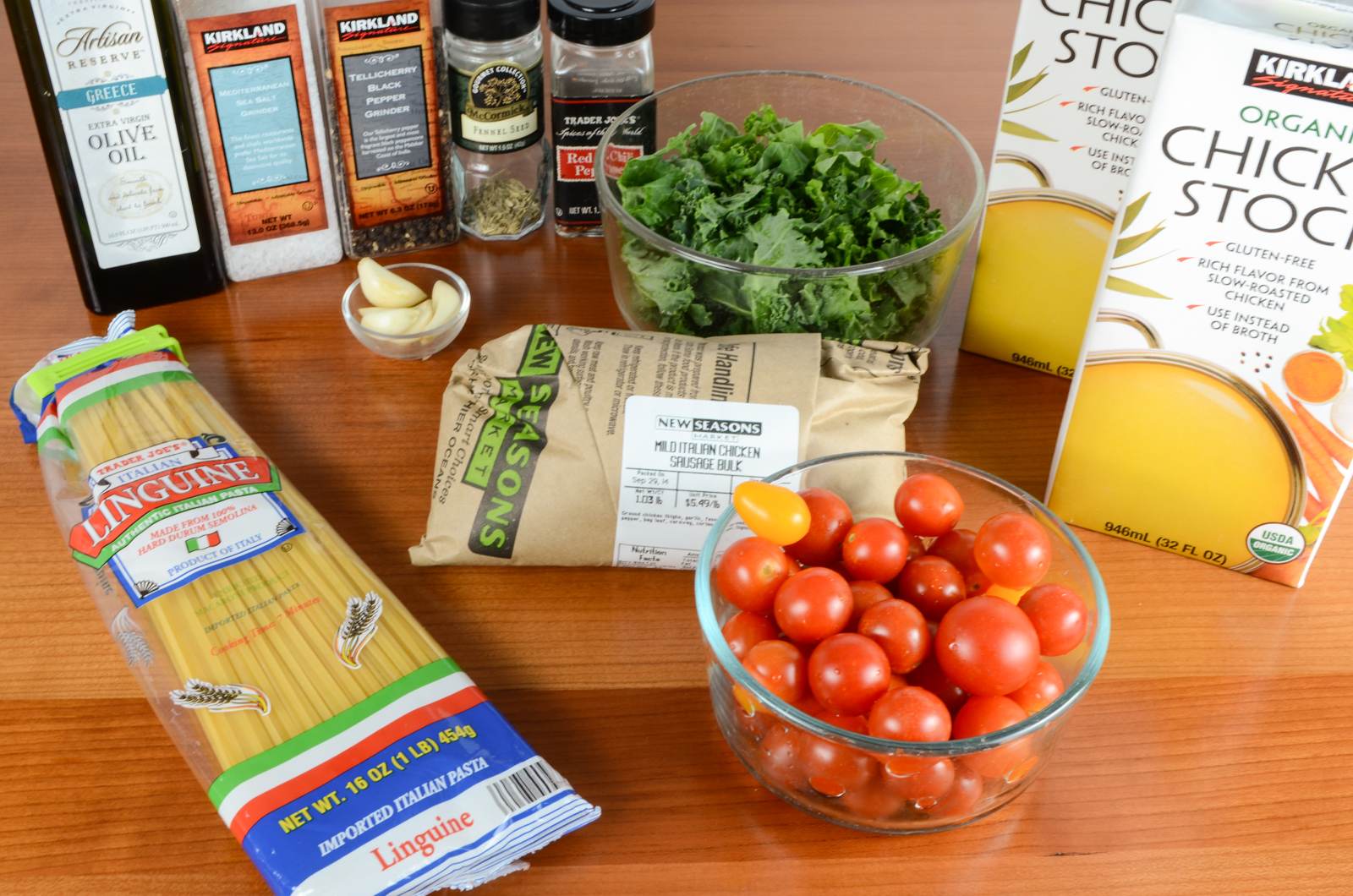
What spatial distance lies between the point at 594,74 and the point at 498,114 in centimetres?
9

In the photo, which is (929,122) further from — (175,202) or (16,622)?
(16,622)

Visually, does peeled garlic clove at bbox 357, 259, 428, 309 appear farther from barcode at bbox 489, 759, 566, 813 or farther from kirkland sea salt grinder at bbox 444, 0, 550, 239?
barcode at bbox 489, 759, 566, 813

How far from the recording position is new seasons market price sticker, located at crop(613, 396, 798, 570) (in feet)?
2.71

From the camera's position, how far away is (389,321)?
1.00 m

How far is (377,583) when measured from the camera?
0.79 meters

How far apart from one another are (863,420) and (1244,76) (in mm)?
306

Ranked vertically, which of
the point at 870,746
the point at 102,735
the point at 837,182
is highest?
the point at 837,182

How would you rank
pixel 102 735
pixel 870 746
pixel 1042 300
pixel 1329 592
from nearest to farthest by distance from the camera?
pixel 870 746
pixel 102 735
pixel 1329 592
pixel 1042 300

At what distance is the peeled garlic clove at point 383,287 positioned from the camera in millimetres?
1004

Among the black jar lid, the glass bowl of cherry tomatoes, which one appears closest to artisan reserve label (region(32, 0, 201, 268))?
the black jar lid

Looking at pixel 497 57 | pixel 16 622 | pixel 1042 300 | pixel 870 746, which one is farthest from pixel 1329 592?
pixel 16 622

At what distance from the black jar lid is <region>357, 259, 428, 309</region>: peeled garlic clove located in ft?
0.78

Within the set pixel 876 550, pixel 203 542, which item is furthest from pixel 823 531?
pixel 203 542
